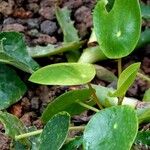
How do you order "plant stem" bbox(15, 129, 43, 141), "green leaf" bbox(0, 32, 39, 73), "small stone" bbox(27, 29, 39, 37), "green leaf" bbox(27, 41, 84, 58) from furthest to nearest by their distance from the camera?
1. "small stone" bbox(27, 29, 39, 37)
2. "green leaf" bbox(27, 41, 84, 58)
3. "green leaf" bbox(0, 32, 39, 73)
4. "plant stem" bbox(15, 129, 43, 141)

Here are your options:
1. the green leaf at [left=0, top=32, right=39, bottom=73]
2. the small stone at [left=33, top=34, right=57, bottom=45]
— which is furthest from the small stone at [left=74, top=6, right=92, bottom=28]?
the green leaf at [left=0, top=32, right=39, bottom=73]

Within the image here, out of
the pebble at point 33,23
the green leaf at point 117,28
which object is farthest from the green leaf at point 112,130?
the pebble at point 33,23

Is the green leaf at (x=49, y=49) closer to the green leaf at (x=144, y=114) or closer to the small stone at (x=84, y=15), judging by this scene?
the small stone at (x=84, y=15)

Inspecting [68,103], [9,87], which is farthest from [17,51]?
[68,103]

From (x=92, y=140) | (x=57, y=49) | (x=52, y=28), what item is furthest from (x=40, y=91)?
(x=92, y=140)

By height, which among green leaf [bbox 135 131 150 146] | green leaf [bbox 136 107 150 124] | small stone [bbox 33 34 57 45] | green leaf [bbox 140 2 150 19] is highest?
green leaf [bbox 140 2 150 19]

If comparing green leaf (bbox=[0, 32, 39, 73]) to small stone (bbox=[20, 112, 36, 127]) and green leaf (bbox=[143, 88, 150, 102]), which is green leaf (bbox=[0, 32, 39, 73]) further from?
green leaf (bbox=[143, 88, 150, 102])
